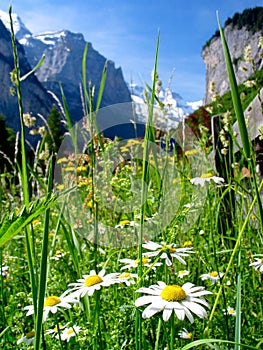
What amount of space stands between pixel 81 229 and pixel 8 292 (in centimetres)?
34

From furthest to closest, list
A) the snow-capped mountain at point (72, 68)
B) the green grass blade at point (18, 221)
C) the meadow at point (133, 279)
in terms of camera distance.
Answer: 1. the snow-capped mountain at point (72, 68)
2. the meadow at point (133, 279)
3. the green grass blade at point (18, 221)

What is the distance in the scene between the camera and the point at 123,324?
819 millimetres

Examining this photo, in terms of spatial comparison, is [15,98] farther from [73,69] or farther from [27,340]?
[27,340]

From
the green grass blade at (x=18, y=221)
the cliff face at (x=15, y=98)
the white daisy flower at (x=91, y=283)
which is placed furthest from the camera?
the cliff face at (x=15, y=98)

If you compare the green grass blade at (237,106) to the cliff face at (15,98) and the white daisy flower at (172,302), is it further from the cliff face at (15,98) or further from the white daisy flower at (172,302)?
the cliff face at (15,98)

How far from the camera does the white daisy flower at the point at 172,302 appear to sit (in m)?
0.50

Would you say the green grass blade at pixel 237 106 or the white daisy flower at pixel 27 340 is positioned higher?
the green grass blade at pixel 237 106

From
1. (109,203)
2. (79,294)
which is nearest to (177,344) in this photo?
(79,294)

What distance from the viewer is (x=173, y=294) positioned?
0.56 metres

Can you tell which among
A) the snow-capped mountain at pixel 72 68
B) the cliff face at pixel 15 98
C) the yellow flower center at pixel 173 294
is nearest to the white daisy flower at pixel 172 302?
the yellow flower center at pixel 173 294

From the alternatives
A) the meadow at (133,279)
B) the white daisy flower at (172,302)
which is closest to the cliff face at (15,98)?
the meadow at (133,279)

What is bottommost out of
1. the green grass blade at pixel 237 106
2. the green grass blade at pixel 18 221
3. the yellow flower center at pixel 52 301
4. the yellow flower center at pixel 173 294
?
the yellow flower center at pixel 52 301

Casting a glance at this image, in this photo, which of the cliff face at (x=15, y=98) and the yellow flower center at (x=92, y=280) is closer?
the yellow flower center at (x=92, y=280)

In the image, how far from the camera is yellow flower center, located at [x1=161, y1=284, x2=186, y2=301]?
551mm
